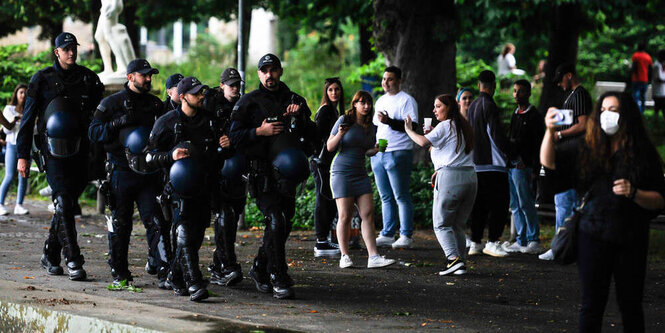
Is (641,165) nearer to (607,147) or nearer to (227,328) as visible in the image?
(607,147)

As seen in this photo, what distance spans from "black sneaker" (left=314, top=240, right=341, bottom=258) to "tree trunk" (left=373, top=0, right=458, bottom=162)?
13.8 feet

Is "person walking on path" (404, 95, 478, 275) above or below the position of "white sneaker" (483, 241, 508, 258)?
above

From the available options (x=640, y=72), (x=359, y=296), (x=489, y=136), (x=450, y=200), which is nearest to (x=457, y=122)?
(x=450, y=200)

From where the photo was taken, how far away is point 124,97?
916 centimetres

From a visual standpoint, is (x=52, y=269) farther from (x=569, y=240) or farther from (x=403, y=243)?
(x=569, y=240)

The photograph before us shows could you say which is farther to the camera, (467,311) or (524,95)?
(524,95)

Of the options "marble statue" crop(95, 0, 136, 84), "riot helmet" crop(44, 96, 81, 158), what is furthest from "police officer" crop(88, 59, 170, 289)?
"marble statue" crop(95, 0, 136, 84)

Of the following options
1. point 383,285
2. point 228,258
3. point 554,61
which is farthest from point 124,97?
point 554,61

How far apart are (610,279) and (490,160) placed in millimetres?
5497

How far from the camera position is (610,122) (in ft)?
20.7

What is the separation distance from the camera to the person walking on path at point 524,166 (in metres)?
11.8

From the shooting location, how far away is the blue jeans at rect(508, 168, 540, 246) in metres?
12.0

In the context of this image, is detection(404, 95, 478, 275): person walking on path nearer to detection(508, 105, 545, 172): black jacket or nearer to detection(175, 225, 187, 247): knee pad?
detection(508, 105, 545, 172): black jacket

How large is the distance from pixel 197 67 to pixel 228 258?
20.1m
